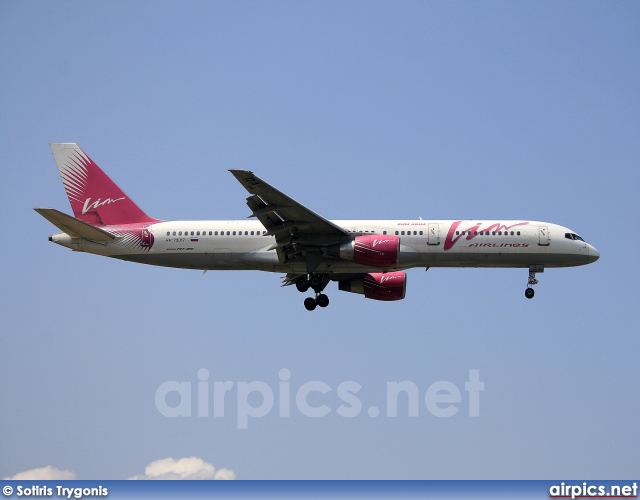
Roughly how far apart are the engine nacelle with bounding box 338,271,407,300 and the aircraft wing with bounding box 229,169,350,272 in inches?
207

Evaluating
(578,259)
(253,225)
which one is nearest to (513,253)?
(578,259)

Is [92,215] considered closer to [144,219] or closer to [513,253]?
[144,219]

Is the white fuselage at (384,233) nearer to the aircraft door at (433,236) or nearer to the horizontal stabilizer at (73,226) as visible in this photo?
the aircraft door at (433,236)

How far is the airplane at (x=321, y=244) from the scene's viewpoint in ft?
185

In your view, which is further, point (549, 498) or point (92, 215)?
point (92, 215)

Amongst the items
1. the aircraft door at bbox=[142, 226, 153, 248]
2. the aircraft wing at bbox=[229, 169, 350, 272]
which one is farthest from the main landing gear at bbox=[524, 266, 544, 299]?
the aircraft door at bbox=[142, 226, 153, 248]

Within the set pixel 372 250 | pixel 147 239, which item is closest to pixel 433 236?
pixel 372 250

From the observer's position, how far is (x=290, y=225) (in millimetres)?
56188

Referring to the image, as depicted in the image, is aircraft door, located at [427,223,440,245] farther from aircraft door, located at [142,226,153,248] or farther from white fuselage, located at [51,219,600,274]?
aircraft door, located at [142,226,153,248]

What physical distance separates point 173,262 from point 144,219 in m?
3.23

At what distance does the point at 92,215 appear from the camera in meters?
60.7

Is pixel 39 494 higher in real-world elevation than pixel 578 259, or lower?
lower

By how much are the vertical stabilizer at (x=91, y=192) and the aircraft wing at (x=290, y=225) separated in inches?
298

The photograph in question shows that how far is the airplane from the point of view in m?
56.4
